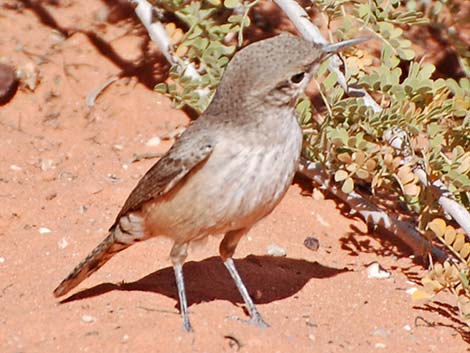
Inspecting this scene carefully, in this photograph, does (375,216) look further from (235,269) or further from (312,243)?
(235,269)

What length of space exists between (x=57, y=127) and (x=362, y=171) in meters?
2.71

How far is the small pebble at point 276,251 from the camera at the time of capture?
253 inches

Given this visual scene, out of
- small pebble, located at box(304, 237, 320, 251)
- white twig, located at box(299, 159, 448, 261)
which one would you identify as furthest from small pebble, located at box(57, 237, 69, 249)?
white twig, located at box(299, 159, 448, 261)

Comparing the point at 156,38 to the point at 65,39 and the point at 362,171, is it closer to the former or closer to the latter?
the point at 65,39

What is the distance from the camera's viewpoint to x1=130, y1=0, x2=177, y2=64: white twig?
7312mm

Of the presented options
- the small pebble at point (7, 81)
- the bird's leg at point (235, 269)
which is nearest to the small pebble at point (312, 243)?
the bird's leg at point (235, 269)

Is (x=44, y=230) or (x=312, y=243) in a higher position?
(x=44, y=230)

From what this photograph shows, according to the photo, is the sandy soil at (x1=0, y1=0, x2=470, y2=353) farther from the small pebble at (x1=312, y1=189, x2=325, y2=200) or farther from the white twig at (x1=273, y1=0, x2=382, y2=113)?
the white twig at (x1=273, y1=0, x2=382, y2=113)

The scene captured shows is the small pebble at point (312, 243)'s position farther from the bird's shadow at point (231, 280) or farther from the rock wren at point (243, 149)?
the rock wren at point (243, 149)

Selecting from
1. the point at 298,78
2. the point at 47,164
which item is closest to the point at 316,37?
the point at 298,78

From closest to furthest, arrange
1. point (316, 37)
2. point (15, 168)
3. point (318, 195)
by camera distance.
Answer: point (316, 37)
point (318, 195)
point (15, 168)

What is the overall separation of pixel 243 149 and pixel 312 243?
172 centimetres

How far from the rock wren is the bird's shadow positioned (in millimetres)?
593

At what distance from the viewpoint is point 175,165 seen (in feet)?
16.9
